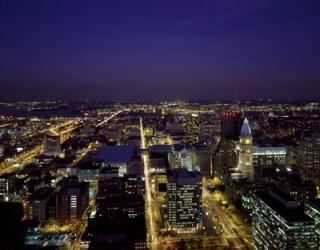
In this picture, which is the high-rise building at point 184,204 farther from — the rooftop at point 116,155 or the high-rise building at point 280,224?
the rooftop at point 116,155

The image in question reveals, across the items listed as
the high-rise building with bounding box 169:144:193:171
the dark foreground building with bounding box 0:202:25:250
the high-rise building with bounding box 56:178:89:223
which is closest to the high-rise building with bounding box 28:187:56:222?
the high-rise building with bounding box 56:178:89:223

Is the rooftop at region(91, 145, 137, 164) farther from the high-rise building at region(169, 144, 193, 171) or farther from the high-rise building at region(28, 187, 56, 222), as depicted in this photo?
the high-rise building at region(28, 187, 56, 222)

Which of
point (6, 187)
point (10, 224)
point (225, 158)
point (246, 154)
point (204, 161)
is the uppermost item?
point (10, 224)

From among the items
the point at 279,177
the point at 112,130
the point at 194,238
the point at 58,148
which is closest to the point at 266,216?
the point at 194,238

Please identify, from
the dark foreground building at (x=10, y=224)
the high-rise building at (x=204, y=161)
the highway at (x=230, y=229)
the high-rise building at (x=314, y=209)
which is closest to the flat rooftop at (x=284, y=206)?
the high-rise building at (x=314, y=209)

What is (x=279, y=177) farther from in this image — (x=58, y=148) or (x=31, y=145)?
(x=31, y=145)

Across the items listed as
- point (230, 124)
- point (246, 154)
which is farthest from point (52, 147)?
point (246, 154)

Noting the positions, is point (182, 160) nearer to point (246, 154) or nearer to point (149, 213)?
point (246, 154)
